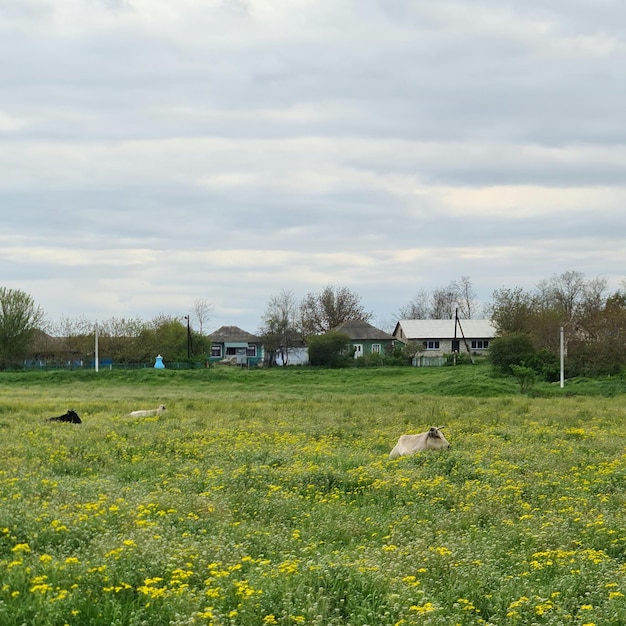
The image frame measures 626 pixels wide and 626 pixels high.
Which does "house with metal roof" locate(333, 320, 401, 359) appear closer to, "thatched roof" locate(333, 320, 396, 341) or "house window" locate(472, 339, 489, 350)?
"thatched roof" locate(333, 320, 396, 341)

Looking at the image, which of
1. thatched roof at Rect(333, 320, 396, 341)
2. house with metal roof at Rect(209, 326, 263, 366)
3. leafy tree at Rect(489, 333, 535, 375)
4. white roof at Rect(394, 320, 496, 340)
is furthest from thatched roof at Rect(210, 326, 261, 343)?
leafy tree at Rect(489, 333, 535, 375)

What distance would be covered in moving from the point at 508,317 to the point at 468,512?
77810mm

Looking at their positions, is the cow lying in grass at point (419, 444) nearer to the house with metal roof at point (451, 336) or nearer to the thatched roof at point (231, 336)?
the house with metal roof at point (451, 336)

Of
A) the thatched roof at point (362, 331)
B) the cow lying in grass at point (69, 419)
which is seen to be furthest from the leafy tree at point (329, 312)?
the cow lying in grass at point (69, 419)

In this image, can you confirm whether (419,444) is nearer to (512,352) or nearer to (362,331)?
(512,352)

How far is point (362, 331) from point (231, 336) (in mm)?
18709

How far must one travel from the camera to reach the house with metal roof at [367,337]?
346 ft

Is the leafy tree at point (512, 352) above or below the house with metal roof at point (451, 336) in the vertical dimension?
below

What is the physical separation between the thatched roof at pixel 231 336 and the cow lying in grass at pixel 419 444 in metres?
94.0

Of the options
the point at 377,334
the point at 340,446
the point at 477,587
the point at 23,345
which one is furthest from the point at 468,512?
the point at 377,334

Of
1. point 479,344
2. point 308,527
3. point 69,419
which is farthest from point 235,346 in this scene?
point 308,527

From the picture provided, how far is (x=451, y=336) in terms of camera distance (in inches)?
4190

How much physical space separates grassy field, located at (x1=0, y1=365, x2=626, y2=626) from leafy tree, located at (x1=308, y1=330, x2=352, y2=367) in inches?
2364

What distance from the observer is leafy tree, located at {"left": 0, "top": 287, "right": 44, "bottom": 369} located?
81125mm
